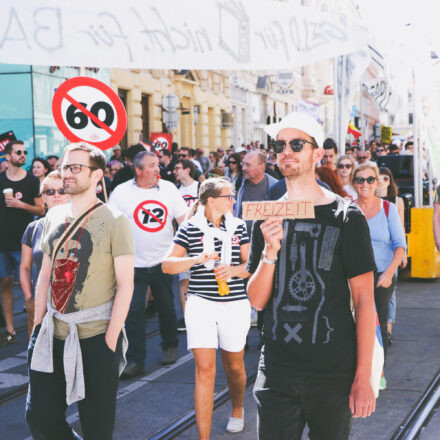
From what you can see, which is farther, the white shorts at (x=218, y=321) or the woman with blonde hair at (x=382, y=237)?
the woman with blonde hair at (x=382, y=237)

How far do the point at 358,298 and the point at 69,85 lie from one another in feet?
14.2

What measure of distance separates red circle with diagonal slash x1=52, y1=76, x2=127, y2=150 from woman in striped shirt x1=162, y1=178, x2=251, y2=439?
6.17 ft

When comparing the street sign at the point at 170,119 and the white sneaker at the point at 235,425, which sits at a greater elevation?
the street sign at the point at 170,119

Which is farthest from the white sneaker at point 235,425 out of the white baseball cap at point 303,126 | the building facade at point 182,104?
the building facade at point 182,104

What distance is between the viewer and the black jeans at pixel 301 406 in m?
2.96

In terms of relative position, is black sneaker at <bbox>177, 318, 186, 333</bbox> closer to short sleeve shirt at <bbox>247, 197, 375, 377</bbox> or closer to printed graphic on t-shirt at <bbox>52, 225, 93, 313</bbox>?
printed graphic on t-shirt at <bbox>52, 225, 93, 313</bbox>

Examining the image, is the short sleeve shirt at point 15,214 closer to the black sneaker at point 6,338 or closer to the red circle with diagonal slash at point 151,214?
the black sneaker at point 6,338

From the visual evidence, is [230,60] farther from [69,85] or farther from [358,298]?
[358,298]

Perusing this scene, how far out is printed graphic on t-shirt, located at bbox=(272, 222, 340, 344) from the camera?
2.94 meters

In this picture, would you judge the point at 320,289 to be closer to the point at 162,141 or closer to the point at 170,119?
the point at 162,141

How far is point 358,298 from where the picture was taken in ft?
9.75

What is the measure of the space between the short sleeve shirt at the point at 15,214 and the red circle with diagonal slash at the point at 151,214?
2.11 meters

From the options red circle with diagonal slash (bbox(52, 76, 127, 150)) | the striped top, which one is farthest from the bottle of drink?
red circle with diagonal slash (bbox(52, 76, 127, 150))

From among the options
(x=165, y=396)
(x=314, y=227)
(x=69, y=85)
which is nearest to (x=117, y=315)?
(x=314, y=227)
